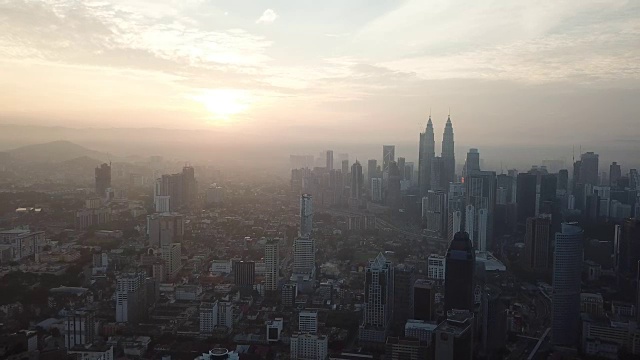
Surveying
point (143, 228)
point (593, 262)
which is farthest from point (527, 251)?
point (143, 228)

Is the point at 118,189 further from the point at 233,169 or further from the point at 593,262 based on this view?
the point at 593,262

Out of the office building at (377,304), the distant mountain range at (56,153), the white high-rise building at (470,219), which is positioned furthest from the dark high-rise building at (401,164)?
the office building at (377,304)

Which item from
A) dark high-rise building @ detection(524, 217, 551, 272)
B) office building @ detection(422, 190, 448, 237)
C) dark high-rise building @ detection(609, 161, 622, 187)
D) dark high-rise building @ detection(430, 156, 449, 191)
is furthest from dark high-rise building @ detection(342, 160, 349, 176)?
dark high-rise building @ detection(524, 217, 551, 272)

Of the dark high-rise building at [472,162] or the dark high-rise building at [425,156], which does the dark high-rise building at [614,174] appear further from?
the dark high-rise building at [425,156]

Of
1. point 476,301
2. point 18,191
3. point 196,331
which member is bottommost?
point 196,331

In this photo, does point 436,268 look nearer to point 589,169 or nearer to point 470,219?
point 470,219

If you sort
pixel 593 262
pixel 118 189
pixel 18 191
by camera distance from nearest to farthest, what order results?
pixel 593 262, pixel 18 191, pixel 118 189

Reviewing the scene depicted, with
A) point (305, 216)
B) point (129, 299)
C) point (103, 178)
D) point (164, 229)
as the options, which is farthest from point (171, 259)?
point (103, 178)
